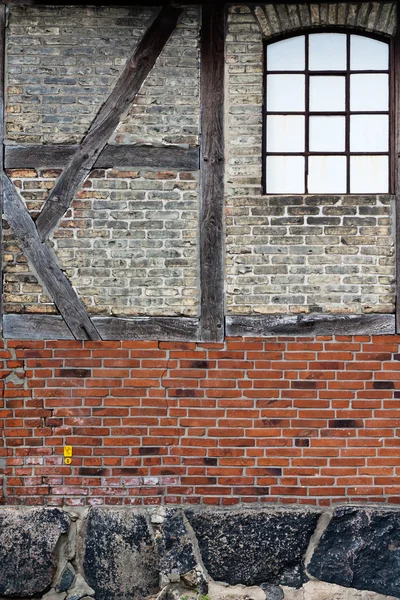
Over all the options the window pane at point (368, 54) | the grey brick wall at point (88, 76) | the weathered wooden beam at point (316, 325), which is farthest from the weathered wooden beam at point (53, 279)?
the window pane at point (368, 54)

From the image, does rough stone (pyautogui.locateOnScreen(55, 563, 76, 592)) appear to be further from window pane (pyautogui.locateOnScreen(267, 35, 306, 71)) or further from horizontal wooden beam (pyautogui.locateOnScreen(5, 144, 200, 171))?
window pane (pyautogui.locateOnScreen(267, 35, 306, 71))

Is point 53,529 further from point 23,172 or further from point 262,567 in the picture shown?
point 23,172

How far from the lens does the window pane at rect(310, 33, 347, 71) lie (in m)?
4.86

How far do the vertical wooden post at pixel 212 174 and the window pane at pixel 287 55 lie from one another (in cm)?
38

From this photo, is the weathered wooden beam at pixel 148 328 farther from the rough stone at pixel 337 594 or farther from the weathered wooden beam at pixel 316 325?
the rough stone at pixel 337 594

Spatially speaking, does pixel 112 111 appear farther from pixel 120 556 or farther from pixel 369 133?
pixel 120 556

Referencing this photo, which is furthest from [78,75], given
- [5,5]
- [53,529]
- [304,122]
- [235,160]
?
[53,529]

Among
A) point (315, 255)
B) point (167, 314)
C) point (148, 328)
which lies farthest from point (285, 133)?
point (148, 328)

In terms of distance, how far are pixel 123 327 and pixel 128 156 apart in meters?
1.22

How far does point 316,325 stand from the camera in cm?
473

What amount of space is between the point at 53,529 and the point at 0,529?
1.25ft

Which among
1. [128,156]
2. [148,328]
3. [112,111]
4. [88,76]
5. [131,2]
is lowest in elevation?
[148,328]

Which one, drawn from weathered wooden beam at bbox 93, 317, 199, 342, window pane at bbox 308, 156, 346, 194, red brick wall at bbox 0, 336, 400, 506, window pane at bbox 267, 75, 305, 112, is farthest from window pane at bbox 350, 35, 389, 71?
weathered wooden beam at bbox 93, 317, 199, 342

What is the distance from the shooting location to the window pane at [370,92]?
486 centimetres
